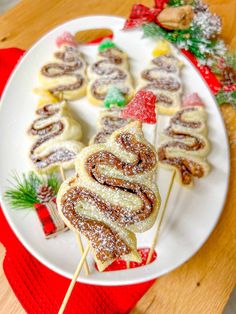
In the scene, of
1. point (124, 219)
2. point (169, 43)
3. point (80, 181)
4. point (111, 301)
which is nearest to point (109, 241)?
point (124, 219)

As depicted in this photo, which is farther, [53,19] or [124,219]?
[53,19]

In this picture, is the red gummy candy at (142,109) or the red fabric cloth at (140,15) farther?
the red fabric cloth at (140,15)

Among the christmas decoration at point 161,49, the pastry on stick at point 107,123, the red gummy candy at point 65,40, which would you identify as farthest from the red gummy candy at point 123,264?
the red gummy candy at point 65,40

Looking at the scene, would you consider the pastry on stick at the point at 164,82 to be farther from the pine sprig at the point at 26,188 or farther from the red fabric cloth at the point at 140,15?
the pine sprig at the point at 26,188

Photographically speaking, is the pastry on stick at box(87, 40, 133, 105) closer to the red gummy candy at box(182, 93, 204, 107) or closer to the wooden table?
the red gummy candy at box(182, 93, 204, 107)

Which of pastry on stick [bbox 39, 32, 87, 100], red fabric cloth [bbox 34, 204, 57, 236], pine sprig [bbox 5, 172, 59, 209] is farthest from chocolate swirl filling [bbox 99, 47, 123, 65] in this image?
red fabric cloth [bbox 34, 204, 57, 236]

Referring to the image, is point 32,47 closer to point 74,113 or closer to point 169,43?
point 74,113

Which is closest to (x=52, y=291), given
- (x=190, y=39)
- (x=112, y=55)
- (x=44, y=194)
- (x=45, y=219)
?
(x=45, y=219)
